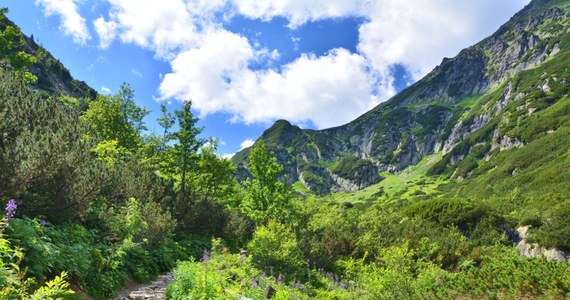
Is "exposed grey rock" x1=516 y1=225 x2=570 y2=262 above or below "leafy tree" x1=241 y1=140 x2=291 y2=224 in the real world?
below

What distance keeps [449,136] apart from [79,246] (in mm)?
213701

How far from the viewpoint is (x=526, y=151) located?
8675 centimetres

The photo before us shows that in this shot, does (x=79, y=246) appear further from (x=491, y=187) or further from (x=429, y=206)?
(x=491, y=187)

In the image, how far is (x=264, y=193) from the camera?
84.5 ft

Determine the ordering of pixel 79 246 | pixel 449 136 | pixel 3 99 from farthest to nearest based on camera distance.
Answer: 1. pixel 449 136
2. pixel 3 99
3. pixel 79 246

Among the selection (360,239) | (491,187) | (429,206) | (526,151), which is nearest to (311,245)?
(360,239)

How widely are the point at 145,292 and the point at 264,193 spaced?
1621 cm

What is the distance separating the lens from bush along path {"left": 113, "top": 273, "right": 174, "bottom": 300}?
9.08m

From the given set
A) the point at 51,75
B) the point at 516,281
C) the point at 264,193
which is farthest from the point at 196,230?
the point at 51,75

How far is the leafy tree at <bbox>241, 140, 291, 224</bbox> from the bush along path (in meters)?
13.7

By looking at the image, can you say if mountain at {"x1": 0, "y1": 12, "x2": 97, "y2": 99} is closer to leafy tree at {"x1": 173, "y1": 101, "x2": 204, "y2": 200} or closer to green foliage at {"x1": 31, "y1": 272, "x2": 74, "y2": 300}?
leafy tree at {"x1": 173, "y1": 101, "x2": 204, "y2": 200}

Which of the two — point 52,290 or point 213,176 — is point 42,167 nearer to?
point 52,290

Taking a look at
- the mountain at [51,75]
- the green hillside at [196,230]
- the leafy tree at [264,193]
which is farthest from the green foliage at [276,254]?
the mountain at [51,75]

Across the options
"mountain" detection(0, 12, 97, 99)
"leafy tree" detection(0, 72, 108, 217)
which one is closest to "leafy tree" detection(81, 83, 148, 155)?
"leafy tree" detection(0, 72, 108, 217)
